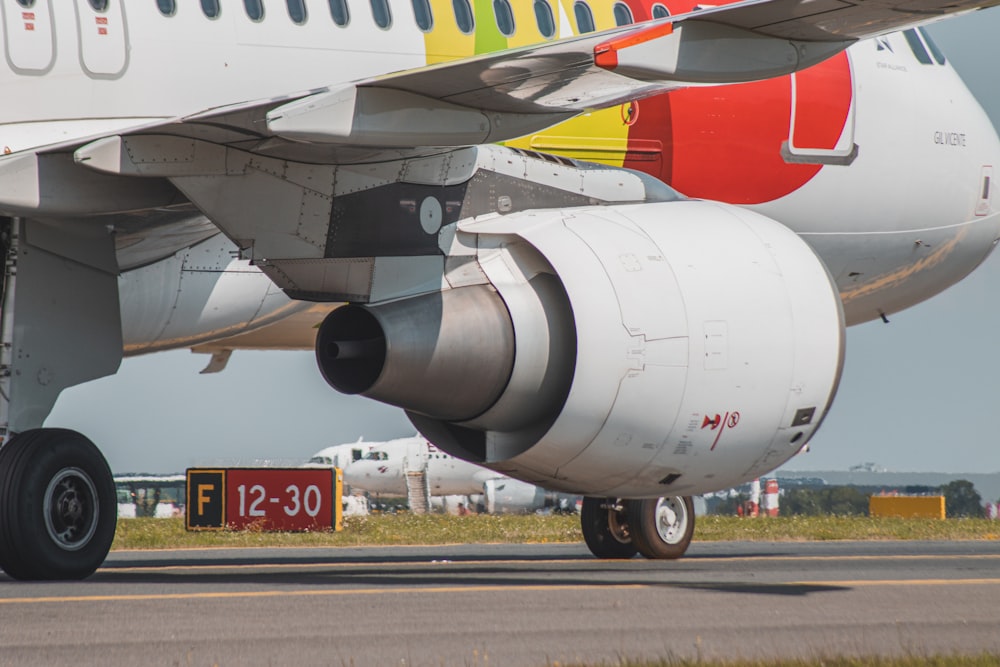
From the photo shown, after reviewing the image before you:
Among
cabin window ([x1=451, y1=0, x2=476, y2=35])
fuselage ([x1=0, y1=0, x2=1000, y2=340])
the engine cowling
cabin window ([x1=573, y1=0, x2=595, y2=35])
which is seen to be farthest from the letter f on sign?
the engine cowling

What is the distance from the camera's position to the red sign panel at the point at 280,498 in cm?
2161

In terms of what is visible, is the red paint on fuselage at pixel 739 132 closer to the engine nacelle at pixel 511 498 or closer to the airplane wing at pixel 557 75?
the airplane wing at pixel 557 75

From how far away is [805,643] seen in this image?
22.9ft

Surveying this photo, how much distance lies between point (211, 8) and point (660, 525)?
6.16 m

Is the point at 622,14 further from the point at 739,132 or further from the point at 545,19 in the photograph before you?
the point at 739,132

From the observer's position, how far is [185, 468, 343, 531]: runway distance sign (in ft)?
70.7

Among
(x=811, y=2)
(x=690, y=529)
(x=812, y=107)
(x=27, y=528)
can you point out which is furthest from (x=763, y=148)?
(x=27, y=528)

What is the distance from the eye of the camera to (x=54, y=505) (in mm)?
10008

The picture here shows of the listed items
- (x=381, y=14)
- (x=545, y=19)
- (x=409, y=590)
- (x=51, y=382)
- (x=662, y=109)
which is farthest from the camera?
(x=662, y=109)

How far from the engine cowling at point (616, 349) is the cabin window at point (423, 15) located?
7.78ft

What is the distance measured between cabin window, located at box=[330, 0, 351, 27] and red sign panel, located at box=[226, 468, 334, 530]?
11018mm

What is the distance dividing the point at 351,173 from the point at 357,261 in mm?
614

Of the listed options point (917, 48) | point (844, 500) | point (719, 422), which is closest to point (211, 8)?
point (719, 422)

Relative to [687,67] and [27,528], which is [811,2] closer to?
[687,67]
